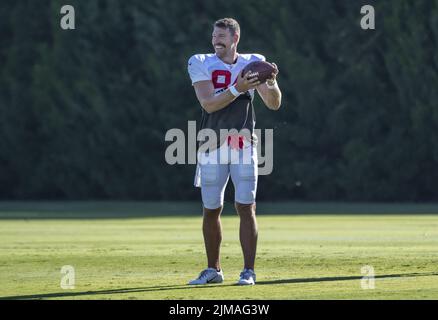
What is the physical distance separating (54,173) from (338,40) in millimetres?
8581

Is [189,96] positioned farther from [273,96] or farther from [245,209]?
[245,209]

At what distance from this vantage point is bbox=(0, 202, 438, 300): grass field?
35.0ft

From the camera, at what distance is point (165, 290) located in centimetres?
1080

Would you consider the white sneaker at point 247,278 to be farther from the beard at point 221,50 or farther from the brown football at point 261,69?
the beard at point 221,50

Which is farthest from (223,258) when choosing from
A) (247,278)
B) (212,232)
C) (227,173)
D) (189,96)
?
(189,96)

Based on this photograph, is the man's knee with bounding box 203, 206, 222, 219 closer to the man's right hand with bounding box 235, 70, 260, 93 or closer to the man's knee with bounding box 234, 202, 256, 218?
the man's knee with bounding box 234, 202, 256, 218

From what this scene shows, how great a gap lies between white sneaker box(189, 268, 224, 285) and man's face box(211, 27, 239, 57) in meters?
2.00

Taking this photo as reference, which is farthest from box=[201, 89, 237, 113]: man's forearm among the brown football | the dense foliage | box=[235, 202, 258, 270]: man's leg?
the dense foliage

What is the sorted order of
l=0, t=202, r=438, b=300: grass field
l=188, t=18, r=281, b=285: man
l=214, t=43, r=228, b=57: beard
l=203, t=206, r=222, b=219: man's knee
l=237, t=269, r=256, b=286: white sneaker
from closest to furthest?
l=0, t=202, r=438, b=300: grass field < l=237, t=269, r=256, b=286: white sneaker < l=188, t=18, r=281, b=285: man < l=214, t=43, r=228, b=57: beard < l=203, t=206, r=222, b=219: man's knee

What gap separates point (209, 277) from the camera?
11.5 meters

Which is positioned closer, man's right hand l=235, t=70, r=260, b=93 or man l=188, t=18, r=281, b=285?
man's right hand l=235, t=70, r=260, b=93

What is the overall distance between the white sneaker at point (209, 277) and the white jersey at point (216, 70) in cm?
164

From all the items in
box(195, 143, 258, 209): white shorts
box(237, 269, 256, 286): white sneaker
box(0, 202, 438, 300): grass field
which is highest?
box(195, 143, 258, 209): white shorts

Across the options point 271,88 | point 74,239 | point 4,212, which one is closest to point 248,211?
point 271,88
